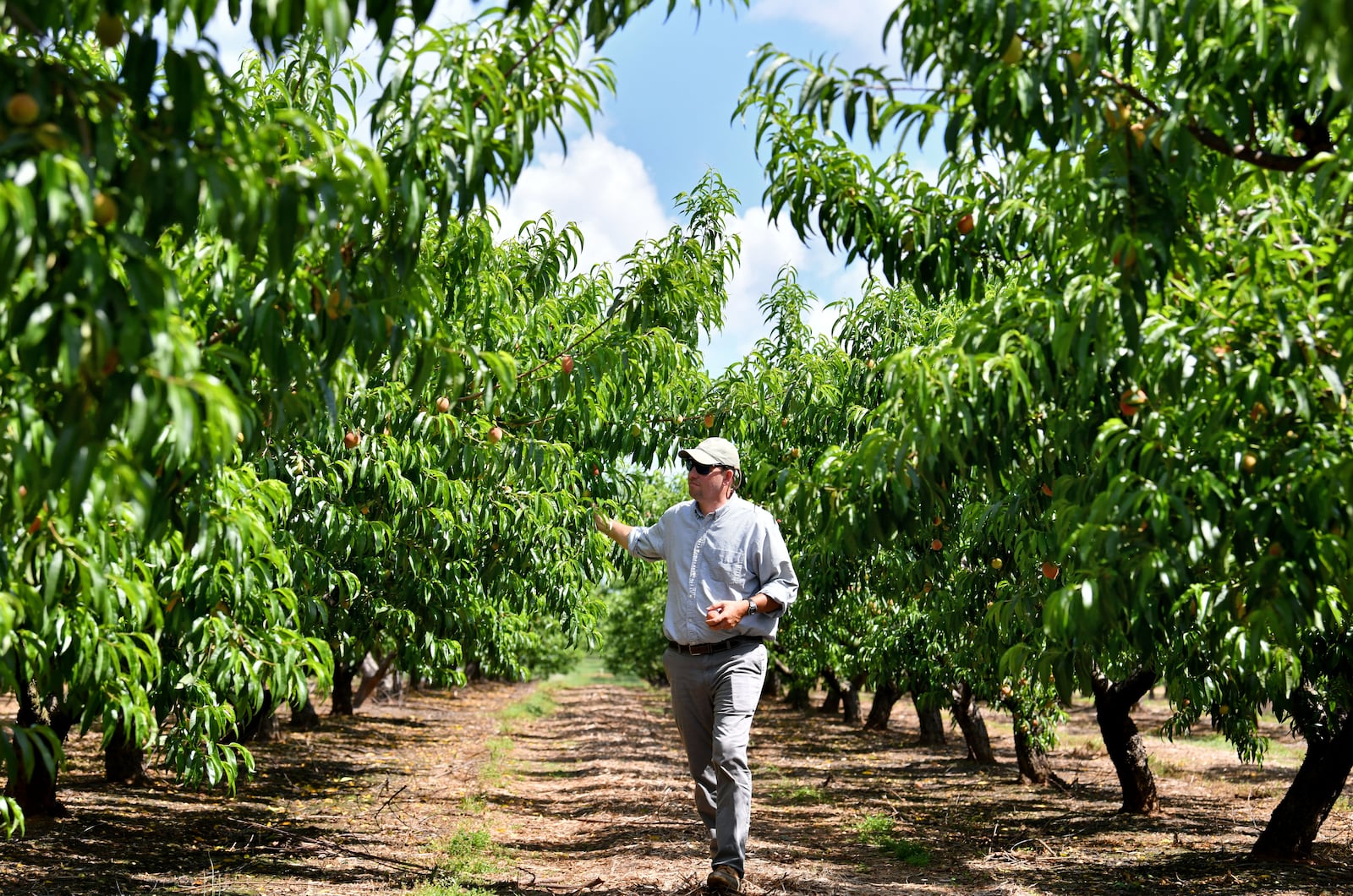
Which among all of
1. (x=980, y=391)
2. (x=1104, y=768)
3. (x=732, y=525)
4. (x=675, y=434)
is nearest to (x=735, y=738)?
(x=732, y=525)

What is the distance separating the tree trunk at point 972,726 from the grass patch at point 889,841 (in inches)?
211

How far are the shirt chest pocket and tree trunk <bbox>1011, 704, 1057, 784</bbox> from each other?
8.44 m

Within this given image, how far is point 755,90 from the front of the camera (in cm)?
338

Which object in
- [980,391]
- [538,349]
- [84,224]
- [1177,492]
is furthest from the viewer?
[538,349]

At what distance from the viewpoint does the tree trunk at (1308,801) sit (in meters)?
7.18

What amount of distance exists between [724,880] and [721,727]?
22.9 inches

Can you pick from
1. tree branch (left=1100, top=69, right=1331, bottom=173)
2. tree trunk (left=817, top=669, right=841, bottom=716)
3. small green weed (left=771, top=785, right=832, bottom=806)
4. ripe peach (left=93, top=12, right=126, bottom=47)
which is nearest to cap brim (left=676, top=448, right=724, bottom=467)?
tree branch (left=1100, top=69, right=1331, bottom=173)

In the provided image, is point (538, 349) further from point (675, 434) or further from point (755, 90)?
point (755, 90)

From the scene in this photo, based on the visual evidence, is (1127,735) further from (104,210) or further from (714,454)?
(104,210)

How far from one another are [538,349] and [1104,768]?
11384 mm

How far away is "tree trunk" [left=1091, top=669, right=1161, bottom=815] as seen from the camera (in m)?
8.98

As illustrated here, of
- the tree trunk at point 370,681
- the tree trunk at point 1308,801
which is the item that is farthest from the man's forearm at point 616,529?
the tree trunk at point 370,681

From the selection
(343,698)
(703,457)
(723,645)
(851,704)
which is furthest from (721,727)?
(851,704)

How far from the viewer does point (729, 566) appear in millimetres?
4680
